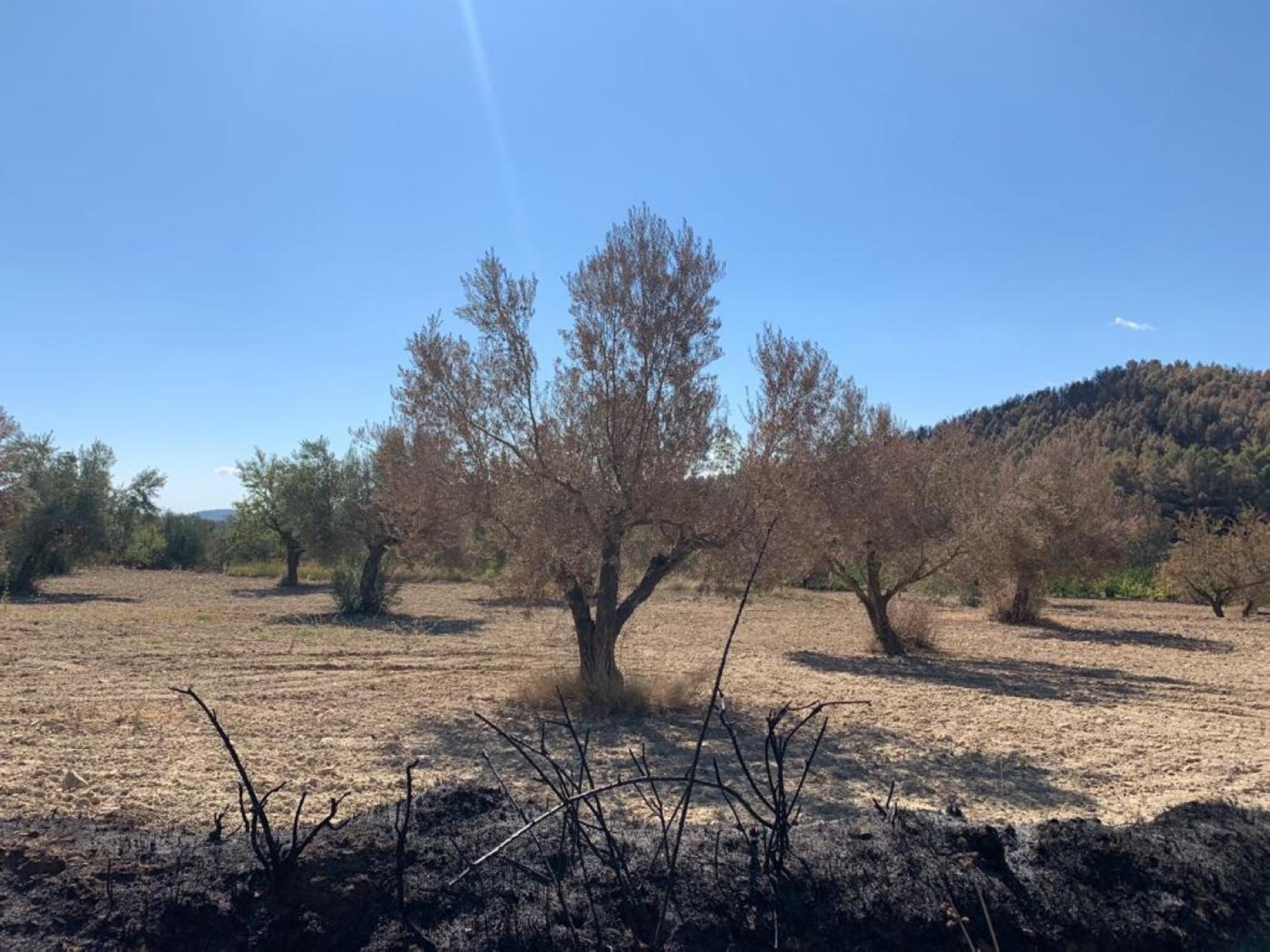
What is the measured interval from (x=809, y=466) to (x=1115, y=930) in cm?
753

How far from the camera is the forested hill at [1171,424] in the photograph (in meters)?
49.8

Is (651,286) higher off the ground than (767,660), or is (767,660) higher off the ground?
(651,286)

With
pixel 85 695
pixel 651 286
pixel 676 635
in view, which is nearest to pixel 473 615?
pixel 676 635

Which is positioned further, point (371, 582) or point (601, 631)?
point (371, 582)

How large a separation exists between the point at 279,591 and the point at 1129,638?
85.1 ft

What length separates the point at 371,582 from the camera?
22.5m

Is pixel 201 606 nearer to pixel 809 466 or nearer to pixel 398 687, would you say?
pixel 398 687

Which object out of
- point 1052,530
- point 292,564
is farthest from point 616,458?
point 292,564

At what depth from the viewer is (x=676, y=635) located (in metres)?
18.9

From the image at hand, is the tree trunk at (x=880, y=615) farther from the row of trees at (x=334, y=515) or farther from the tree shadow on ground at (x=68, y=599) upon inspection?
the tree shadow on ground at (x=68, y=599)

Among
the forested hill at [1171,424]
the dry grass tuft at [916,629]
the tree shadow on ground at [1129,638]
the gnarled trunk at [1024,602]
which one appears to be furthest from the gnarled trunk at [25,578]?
the forested hill at [1171,424]

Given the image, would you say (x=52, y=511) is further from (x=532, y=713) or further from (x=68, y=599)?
(x=532, y=713)

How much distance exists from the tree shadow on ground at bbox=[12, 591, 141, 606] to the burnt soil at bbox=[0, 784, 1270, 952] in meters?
22.0

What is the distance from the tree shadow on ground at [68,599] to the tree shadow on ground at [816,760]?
712 inches
